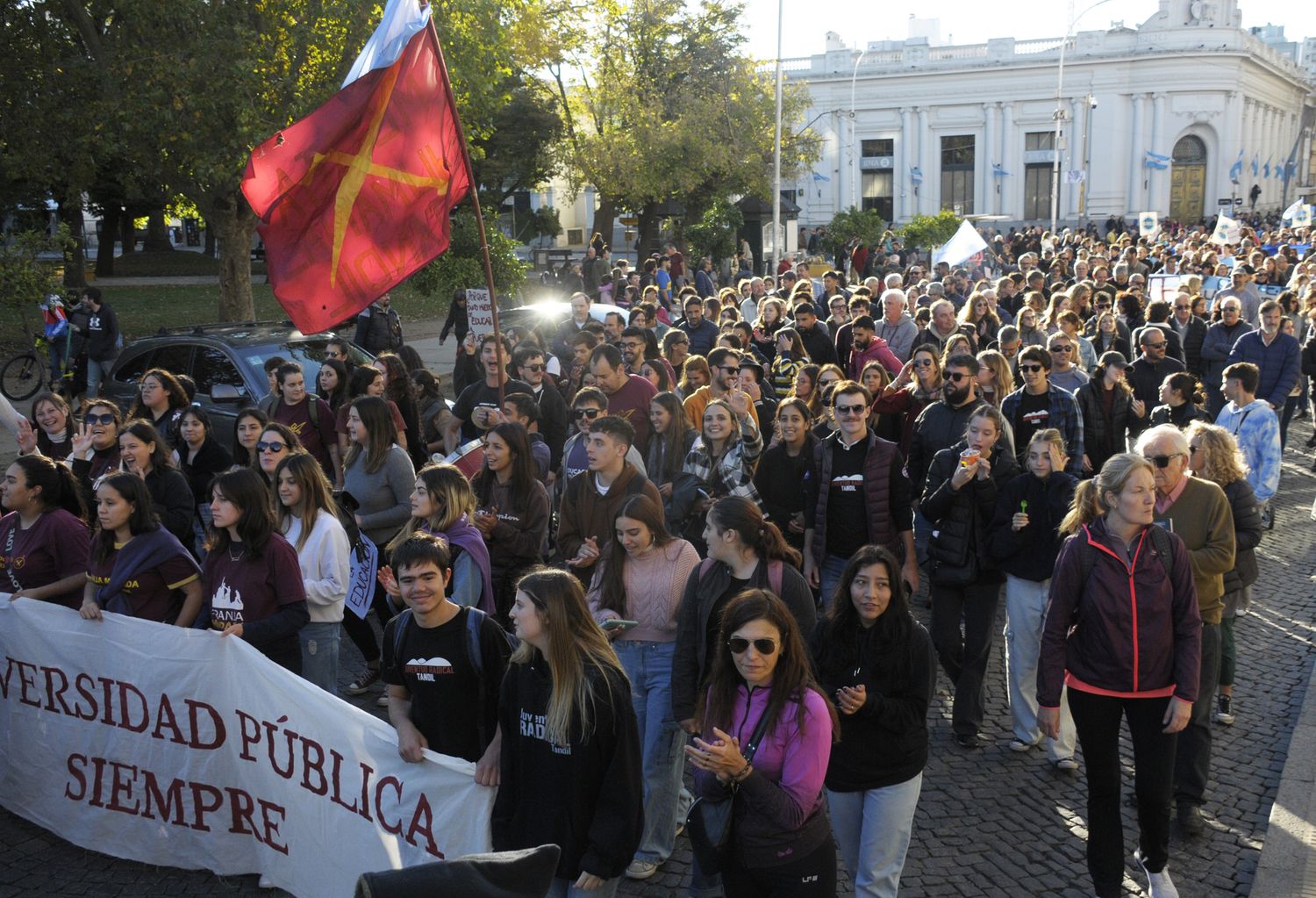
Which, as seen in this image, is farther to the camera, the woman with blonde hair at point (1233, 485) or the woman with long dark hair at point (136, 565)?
the woman with blonde hair at point (1233, 485)

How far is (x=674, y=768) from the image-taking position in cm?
529

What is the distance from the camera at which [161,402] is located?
851cm

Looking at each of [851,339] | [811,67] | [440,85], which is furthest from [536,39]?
[811,67]

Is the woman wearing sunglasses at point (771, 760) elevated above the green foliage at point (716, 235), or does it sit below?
below

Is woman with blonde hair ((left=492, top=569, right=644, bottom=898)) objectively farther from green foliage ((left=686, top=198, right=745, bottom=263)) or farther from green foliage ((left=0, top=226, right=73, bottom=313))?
green foliage ((left=686, top=198, right=745, bottom=263))

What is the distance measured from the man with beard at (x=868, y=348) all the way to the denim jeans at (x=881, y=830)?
22.0 feet

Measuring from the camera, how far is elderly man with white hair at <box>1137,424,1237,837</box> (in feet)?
17.8

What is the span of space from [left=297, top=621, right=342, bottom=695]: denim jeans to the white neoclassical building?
68677mm

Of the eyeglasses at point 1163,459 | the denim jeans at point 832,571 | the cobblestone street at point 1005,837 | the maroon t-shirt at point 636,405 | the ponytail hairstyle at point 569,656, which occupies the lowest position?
the cobblestone street at point 1005,837

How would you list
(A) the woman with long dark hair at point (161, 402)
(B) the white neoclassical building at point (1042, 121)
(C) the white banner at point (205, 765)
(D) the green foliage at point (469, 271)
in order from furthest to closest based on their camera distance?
(B) the white neoclassical building at point (1042, 121) < (D) the green foliage at point (469, 271) < (A) the woman with long dark hair at point (161, 402) < (C) the white banner at point (205, 765)

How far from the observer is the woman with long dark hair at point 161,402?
27.6 ft

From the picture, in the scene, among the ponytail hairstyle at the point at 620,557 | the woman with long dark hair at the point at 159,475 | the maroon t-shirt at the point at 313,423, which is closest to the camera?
the ponytail hairstyle at the point at 620,557

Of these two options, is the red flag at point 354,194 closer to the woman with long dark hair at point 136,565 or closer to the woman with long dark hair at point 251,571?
the woman with long dark hair at point 136,565

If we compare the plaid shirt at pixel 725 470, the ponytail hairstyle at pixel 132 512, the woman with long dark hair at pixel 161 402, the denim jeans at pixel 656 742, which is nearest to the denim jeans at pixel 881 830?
the denim jeans at pixel 656 742
